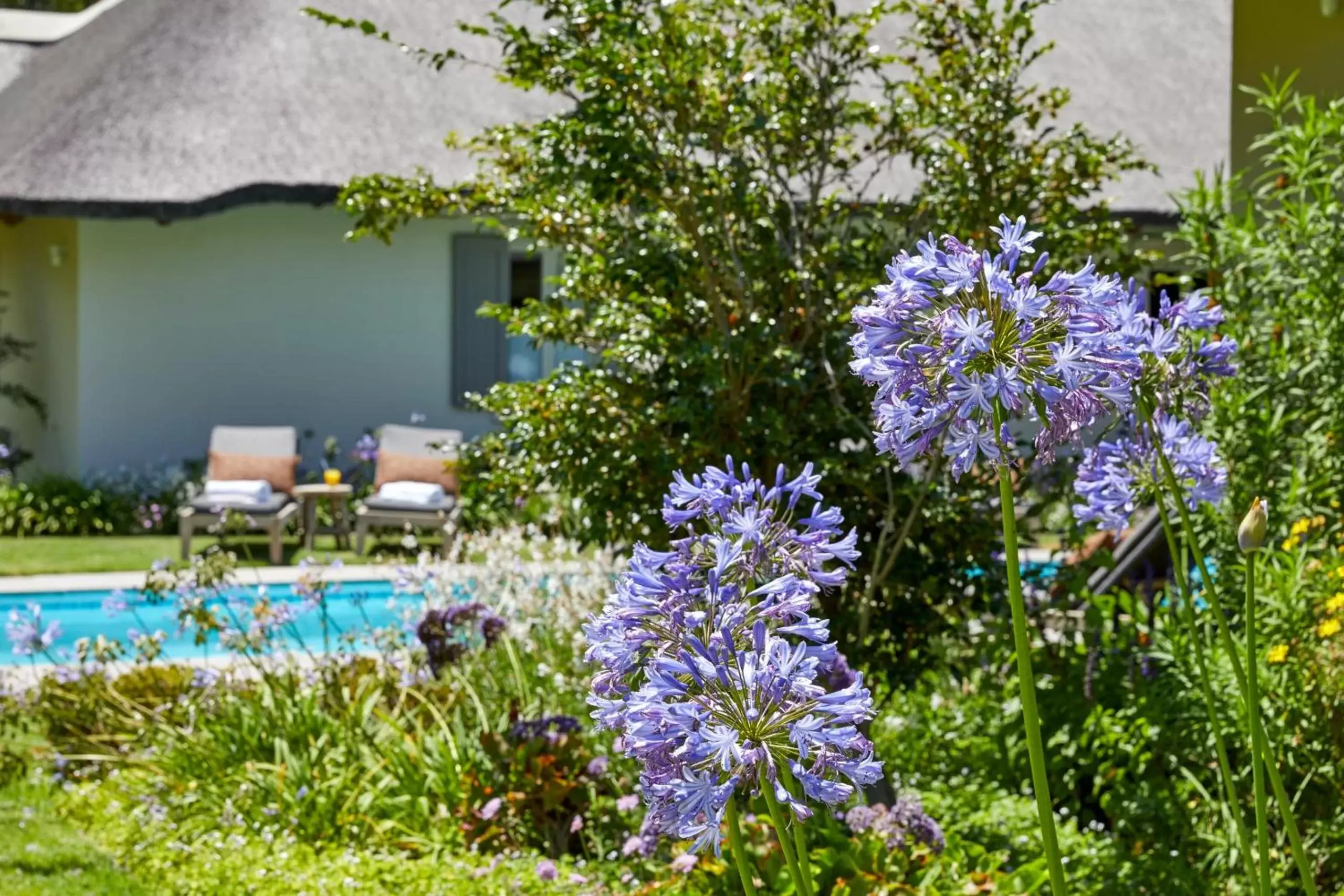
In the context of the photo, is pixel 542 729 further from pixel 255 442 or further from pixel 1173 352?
pixel 255 442

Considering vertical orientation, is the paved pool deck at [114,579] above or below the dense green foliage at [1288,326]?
below

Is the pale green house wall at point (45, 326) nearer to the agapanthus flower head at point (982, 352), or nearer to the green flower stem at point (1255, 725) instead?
the green flower stem at point (1255, 725)

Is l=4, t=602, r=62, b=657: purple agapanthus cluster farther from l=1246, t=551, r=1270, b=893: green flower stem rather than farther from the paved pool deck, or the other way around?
l=1246, t=551, r=1270, b=893: green flower stem

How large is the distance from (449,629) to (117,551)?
7.81 metres

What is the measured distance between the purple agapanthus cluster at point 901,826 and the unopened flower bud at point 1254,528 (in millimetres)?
2025

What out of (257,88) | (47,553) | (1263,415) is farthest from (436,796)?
(257,88)

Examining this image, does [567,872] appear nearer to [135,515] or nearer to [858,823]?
[858,823]

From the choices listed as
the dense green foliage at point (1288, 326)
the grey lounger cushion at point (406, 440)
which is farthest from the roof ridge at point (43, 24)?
the dense green foliage at point (1288, 326)

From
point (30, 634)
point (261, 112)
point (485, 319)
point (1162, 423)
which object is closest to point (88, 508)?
point (261, 112)

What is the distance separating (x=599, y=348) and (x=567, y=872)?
5.73 feet

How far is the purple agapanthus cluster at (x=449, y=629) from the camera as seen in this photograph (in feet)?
17.2

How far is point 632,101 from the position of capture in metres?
4.55

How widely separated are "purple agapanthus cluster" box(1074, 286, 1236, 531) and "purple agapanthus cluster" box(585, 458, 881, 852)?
69cm

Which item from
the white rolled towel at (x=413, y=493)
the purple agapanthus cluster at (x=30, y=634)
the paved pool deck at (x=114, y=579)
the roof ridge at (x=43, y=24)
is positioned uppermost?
the roof ridge at (x=43, y=24)
